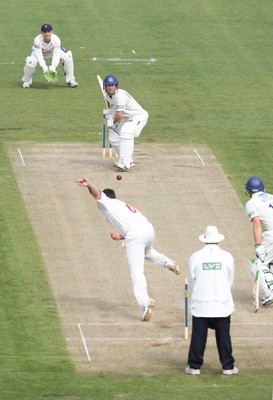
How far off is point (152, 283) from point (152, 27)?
22146mm

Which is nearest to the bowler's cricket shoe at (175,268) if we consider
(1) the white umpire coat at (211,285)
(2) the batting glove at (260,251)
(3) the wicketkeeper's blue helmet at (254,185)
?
(2) the batting glove at (260,251)

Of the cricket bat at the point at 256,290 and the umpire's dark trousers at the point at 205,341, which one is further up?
the umpire's dark trousers at the point at 205,341

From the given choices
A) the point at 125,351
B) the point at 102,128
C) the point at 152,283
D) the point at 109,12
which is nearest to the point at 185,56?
the point at 109,12

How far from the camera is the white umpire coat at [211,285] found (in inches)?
835

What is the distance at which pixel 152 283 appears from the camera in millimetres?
25438

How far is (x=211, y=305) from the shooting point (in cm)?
2120

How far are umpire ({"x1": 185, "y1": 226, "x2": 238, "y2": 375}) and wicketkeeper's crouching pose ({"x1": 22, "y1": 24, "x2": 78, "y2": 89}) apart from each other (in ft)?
61.8

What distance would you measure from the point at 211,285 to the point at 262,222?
3.40 meters

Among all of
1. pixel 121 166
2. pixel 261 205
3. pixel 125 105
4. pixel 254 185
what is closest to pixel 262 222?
pixel 261 205

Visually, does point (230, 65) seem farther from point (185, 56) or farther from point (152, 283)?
point (152, 283)

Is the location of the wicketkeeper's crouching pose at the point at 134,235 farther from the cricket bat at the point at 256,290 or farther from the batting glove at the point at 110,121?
the batting glove at the point at 110,121

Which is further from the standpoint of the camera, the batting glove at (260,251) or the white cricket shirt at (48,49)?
the white cricket shirt at (48,49)

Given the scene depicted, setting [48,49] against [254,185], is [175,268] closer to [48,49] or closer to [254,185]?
[254,185]

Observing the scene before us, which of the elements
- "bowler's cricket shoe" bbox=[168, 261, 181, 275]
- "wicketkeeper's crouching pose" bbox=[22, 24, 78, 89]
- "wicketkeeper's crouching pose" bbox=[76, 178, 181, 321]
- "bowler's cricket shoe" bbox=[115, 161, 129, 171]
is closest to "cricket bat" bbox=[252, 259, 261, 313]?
"bowler's cricket shoe" bbox=[168, 261, 181, 275]
